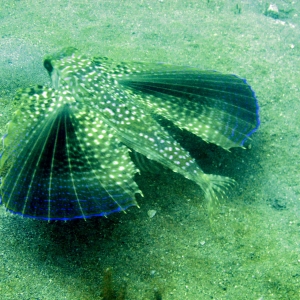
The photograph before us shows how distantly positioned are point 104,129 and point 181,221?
4.33 ft

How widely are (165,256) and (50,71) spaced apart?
2.70m

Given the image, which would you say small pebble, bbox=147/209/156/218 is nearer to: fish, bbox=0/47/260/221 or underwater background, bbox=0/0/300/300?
underwater background, bbox=0/0/300/300

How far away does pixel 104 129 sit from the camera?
341cm

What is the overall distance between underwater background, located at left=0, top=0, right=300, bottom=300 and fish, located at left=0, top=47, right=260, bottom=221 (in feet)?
1.38

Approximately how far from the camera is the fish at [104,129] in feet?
9.44

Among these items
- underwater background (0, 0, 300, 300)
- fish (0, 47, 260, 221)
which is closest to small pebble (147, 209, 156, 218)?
underwater background (0, 0, 300, 300)

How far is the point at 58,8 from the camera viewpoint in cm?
599

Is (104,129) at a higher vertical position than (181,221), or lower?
higher

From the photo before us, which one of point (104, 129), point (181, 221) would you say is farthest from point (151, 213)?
point (104, 129)

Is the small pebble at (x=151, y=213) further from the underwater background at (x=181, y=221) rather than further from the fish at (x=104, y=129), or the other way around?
the fish at (x=104, y=129)

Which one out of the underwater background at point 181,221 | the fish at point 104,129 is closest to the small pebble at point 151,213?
the underwater background at point 181,221

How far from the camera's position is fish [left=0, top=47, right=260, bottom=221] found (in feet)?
9.44

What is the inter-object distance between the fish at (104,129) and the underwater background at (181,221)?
0.42 meters

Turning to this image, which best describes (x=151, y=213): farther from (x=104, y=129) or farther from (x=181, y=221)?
(x=104, y=129)
